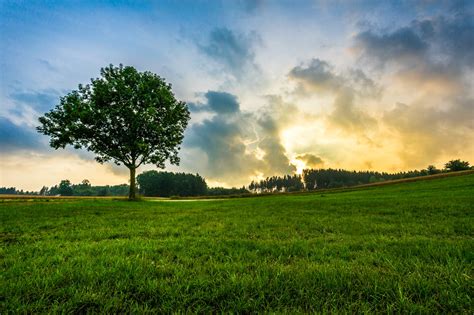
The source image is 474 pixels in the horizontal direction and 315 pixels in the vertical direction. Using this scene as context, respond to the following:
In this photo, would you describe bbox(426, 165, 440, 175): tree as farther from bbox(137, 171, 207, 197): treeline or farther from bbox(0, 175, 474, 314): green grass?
bbox(137, 171, 207, 197): treeline

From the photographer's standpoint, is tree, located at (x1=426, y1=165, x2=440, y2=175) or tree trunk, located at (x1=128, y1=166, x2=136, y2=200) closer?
tree trunk, located at (x1=128, y1=166, x2=136, y2=200)

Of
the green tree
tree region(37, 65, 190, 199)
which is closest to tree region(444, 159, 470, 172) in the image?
tree region(37, 65, 190, 199)

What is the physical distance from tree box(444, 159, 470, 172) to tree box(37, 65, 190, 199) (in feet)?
256

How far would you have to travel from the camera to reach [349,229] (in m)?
7.32

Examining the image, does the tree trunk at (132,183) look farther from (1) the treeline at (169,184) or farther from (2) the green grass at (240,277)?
(1) the treeline at (169,184)

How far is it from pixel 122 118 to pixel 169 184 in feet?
356

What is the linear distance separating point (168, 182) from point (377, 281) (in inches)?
5421

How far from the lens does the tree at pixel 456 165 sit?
6350cm

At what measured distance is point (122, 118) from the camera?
29281 mm

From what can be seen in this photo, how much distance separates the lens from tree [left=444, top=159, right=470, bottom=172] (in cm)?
6350

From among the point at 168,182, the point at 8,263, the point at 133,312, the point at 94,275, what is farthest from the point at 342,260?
the point at 168,182

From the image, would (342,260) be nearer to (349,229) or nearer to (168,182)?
(349,229)

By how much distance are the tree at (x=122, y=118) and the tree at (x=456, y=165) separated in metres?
77.9

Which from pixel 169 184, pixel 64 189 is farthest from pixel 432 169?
pixel 64 189
